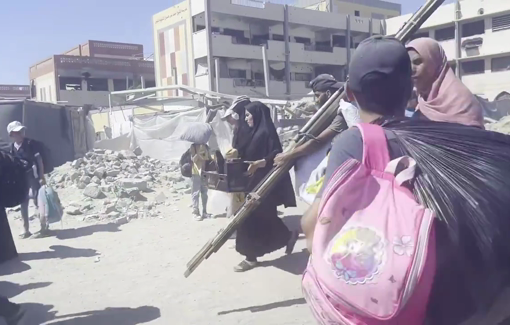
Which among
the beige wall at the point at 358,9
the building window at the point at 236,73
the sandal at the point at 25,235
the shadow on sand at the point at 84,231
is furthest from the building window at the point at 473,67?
the sandal at the point at 25,235

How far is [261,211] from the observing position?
4887mm

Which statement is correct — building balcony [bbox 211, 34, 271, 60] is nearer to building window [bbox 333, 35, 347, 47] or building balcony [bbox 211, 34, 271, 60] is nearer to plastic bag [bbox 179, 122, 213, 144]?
building window [bbox 333, 35, 347, 47]

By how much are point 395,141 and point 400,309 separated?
1.52ft

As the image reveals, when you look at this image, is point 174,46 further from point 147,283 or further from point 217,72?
point 147,283

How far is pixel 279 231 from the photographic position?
5008 mm

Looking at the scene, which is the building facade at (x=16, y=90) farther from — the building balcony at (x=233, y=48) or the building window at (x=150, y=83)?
the building balcony at (x=233, y=48)

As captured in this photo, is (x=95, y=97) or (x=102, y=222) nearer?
(x=102, y=222)

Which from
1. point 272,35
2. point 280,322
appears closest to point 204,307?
point 280,322

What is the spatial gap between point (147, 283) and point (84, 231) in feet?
10.4

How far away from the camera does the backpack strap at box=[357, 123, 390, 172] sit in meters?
1.39

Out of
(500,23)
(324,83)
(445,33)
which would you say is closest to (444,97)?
(324,83)

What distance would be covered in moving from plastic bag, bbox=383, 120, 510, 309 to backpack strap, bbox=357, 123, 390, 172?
7 cm

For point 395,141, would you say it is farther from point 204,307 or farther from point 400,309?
point 204,307

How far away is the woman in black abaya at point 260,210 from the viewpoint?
4867 mm
